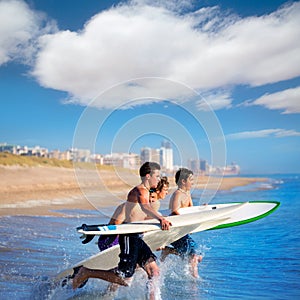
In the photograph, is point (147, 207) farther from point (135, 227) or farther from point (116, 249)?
point (116, 249)

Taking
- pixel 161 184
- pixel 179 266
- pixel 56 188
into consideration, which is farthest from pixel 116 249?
pixel 56 188

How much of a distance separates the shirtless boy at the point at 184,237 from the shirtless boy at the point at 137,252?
36.2 inches

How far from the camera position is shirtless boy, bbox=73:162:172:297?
4008 mm

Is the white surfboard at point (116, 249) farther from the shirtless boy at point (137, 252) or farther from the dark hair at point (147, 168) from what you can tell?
the dark hair at point (147, 168)

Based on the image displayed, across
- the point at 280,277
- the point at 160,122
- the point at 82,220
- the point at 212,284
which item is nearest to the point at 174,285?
the point at 212,284

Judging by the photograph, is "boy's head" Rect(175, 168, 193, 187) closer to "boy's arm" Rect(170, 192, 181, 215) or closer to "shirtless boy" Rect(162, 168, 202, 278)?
"shirtless boy" Rect(162, 168, 202, 278)

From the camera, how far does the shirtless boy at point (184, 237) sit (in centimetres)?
491

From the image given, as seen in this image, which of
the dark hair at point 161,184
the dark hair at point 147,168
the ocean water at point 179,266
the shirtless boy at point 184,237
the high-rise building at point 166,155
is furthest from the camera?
the high-rise building at point 166,155

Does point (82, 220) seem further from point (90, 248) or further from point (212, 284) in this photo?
point (212, 284)

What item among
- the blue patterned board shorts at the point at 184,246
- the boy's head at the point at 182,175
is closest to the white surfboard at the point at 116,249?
the blue patterned board shorts at the point at 184,246

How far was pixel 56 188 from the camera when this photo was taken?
18656 mm

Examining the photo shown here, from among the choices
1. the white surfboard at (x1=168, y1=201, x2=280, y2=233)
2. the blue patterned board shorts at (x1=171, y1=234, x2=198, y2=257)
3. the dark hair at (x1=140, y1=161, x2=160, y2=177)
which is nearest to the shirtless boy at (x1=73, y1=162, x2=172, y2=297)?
the dark hair at (x1=140, y1=161, x2=160, y2=177)

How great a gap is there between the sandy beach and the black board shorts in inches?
79.3

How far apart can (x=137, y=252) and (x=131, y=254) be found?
68 millimetres
